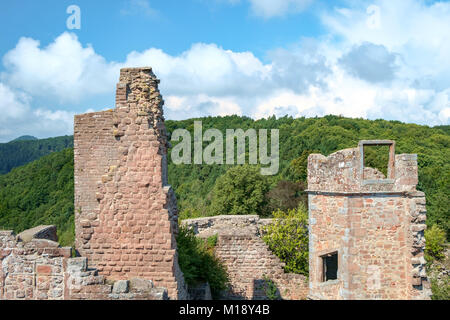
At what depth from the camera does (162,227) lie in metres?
6.20

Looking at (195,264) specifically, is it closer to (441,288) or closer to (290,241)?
(290,241)

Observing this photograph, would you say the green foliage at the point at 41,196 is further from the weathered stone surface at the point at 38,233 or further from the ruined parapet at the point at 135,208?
the ruined parapet at the point at 135,208

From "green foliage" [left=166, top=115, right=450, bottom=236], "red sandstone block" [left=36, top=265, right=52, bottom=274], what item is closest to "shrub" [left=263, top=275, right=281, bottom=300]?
"red sandstone block" [left=36, top=265, right=52, bottom=274]

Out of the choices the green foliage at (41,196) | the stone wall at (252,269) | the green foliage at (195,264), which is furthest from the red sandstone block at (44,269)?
the green foliage at (41,196)

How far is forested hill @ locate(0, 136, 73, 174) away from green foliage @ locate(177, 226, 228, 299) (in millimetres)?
73443

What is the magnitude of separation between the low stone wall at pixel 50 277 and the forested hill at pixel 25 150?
75.7 metres

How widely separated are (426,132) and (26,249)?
48.7 meters

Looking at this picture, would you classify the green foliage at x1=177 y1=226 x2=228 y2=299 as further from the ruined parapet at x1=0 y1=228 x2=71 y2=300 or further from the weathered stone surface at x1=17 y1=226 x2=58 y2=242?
the weathered stone surface at x1=17 y1=226 x2=58 y2=242

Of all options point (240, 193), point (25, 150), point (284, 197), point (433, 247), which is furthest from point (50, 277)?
point (25, 150)

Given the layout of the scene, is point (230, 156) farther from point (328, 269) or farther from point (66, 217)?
point (328, 269)

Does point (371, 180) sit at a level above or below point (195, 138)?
below

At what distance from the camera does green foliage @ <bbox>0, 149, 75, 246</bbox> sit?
30.7 meters

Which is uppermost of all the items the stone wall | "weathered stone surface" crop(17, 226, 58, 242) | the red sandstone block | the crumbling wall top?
the crumbling wall top
